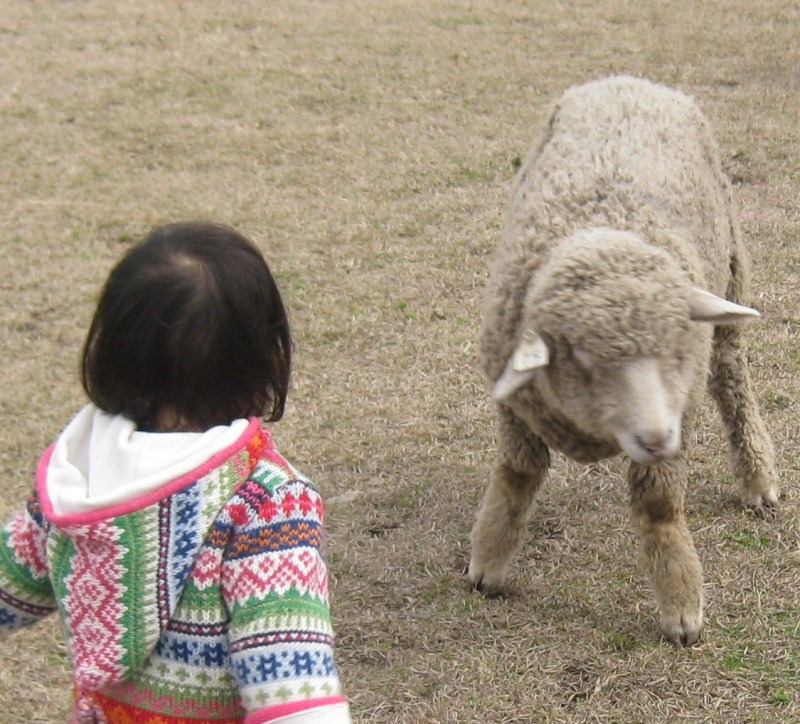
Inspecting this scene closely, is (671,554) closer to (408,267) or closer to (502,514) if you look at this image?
(502,514)

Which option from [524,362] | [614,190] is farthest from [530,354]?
[614,190]

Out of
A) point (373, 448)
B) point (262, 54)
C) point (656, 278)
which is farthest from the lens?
point (262, 54)

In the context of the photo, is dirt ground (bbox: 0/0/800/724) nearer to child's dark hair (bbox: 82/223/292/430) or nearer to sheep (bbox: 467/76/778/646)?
sheep (bbox: 467/76/778/646)

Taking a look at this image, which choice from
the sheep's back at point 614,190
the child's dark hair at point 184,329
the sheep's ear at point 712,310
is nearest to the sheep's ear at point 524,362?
the sheep's back at point 614,190

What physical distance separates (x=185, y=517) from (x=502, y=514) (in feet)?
6.59

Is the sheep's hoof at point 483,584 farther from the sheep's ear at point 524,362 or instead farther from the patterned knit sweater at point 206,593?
the patterned knit sweater at point 206,593

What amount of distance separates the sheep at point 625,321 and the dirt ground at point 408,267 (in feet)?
0.80

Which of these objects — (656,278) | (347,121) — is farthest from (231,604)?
(347,121)

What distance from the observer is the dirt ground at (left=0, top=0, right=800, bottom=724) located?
3225 millimetres

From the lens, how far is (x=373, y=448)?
4.30 metres

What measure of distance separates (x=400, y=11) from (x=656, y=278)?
26.8ft

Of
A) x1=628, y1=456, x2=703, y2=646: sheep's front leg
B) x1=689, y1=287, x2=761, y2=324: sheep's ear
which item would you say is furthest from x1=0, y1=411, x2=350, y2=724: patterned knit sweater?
x1=628, y1=456, x2=703, y2=646: sheep's front leg

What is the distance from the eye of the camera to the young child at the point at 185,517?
5.04 ft

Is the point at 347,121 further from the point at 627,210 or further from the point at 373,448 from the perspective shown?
the point at 627,210
